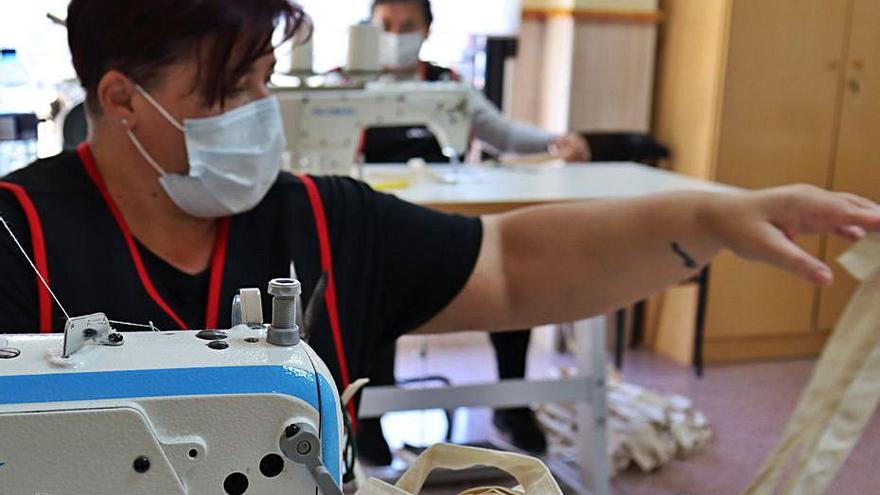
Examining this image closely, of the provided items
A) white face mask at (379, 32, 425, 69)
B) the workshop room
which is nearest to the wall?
white face mask at (379, 32, 425, 69)

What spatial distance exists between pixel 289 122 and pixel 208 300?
972mm

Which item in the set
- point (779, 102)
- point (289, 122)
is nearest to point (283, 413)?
point (289, 122)

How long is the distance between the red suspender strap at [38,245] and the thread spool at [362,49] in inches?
48.9

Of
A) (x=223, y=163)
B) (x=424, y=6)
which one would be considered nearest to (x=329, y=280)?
(x=223, y=163)

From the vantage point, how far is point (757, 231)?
→ 3.40ft

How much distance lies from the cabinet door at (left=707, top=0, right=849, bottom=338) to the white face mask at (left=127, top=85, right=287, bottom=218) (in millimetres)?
912

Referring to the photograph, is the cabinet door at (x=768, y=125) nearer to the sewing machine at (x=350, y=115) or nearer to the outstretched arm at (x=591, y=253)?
the outstretched arm at (x=591, y=253)

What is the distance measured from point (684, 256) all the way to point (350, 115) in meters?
1.04

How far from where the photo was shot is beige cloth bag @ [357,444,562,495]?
756 mm

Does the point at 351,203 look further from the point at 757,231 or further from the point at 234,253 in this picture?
the point at 757,231

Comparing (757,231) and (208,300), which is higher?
(757,231)

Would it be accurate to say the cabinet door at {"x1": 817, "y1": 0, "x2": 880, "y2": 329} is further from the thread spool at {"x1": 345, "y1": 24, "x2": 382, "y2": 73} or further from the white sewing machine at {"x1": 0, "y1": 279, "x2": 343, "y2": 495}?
the thread spool at {"x1": 345, "y1": 24, "x2": 382, "y2": 73}

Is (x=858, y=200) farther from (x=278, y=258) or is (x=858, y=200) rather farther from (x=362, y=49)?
(x=362, y=49)

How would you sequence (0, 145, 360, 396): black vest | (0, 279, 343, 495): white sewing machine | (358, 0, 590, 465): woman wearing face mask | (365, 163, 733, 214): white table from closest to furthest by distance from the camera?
(0, 279, 343, 495): white sewing machine → (0, 145, 360, 396): black vest → (365, 163, 733, 214): white table → (358, 0, 590, 465): woman wearing face mask
